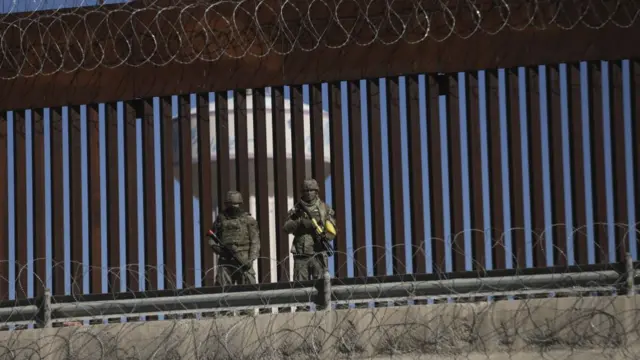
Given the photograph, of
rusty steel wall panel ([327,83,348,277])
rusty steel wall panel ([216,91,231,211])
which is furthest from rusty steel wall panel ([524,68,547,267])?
rusty steel wall panel ([216,91,231,211])

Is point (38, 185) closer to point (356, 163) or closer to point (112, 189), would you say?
Answer: point (112, 189)

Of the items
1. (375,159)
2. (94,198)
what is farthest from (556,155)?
(94,198)

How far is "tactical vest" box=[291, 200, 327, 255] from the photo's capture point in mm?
14516

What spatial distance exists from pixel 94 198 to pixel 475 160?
4325mm

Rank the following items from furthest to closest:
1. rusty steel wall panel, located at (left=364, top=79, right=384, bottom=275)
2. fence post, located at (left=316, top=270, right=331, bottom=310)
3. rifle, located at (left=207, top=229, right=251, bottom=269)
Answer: rusty steel wall panel, located at (left=364, top=79, right=384, bottom=275) < rifle, located at (left=207, top=229, right=251, bottom=269) < fence post, located at (left=316, top=270, right=331, bottom=310)

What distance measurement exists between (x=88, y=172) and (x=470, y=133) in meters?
4.36

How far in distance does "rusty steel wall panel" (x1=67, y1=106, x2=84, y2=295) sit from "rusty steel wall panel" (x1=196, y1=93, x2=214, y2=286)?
1.42m

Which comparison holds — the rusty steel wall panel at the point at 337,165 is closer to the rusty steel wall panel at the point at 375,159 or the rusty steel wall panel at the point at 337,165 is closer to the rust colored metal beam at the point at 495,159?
the rusty steel wall panel at the point at 375,159

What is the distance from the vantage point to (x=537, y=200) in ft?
51.4

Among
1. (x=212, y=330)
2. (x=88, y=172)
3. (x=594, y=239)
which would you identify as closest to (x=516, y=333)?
(x=212, y=330)

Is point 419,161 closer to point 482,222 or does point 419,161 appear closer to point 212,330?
point 482,222

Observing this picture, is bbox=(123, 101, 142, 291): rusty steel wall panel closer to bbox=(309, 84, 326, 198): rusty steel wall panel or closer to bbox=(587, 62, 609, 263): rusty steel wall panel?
bbox=(309, 84, 326, 198): rusty steel wall panel

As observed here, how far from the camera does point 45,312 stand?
11.7 metres

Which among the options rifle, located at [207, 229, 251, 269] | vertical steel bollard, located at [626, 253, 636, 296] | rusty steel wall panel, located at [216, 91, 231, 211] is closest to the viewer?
vertical steel bollard, located at [626, 253, 636, 296]
